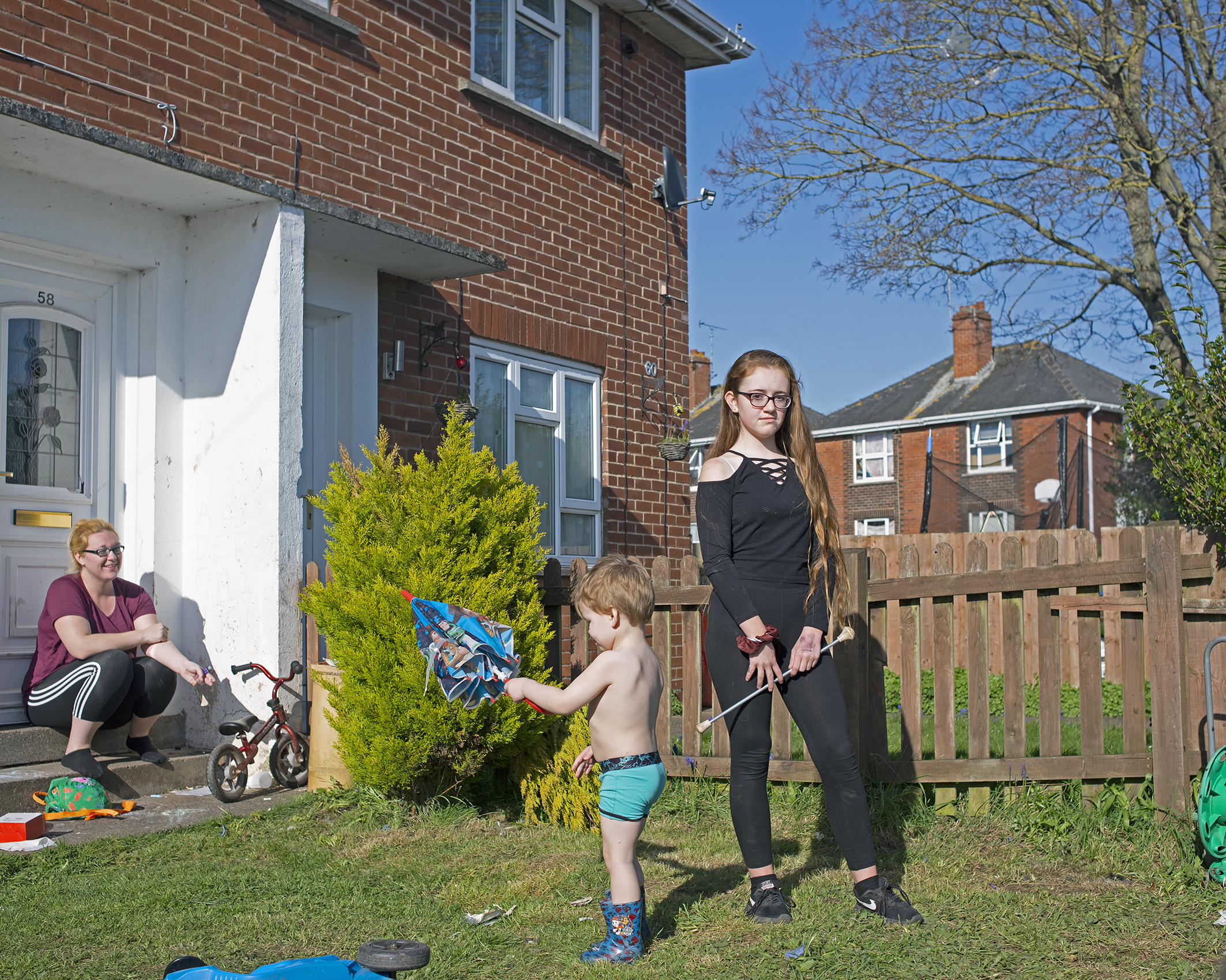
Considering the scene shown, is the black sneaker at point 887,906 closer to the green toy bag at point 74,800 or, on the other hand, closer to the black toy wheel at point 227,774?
the black toy wheel at point 227,774

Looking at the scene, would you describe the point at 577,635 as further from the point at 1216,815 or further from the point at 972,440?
the point at 972,440

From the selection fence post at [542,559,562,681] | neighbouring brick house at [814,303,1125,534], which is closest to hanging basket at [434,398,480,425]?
fence post at [542,559,562,681]

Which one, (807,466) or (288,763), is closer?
(807,466)

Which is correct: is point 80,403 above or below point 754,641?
above

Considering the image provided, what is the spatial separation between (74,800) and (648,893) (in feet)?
9.46

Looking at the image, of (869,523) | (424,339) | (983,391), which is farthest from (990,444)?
(424,339)

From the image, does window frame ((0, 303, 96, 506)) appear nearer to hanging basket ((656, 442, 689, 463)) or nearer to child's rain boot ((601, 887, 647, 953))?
child's rain boot ((601, 887, 647, 953))

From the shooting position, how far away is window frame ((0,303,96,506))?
6035mm

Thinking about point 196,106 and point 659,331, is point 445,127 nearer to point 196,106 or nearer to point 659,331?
point 196,106

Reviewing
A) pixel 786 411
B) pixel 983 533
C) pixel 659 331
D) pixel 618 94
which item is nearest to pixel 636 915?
pixel 786 411

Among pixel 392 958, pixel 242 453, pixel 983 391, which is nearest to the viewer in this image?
pixel 392 958

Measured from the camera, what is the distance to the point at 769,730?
12.6 ft

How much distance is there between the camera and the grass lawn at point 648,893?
3449 millimetres

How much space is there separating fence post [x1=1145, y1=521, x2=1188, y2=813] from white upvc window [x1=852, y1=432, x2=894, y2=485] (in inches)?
1250
